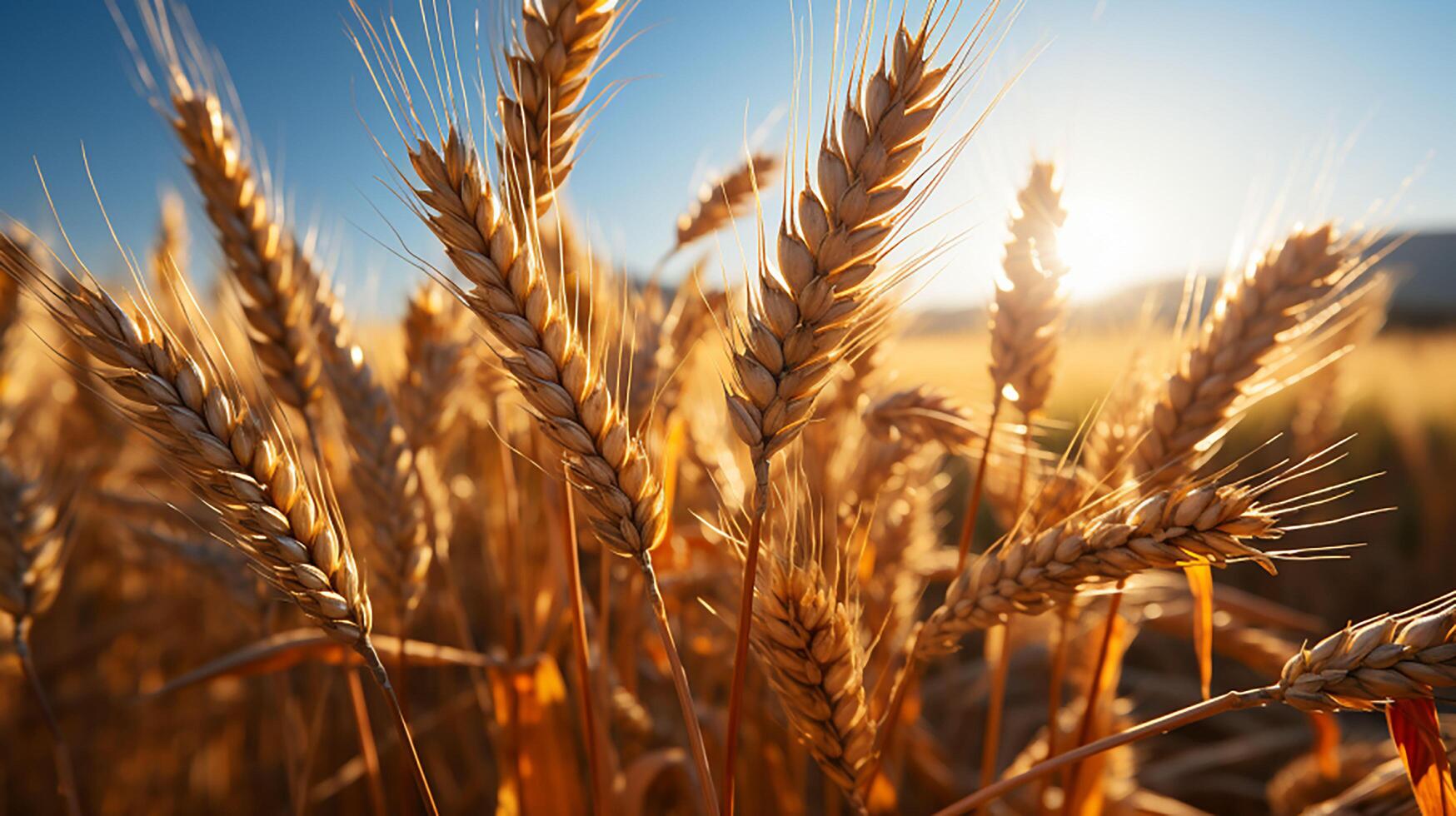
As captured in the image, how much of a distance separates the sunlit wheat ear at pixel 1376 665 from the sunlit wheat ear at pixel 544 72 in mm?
1039

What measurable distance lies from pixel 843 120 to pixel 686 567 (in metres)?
1.55

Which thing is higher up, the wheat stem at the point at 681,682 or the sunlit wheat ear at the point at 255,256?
the sunlit wheat ear at the point at 255,256

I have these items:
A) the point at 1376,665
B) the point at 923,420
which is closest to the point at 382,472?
the point at 923,420

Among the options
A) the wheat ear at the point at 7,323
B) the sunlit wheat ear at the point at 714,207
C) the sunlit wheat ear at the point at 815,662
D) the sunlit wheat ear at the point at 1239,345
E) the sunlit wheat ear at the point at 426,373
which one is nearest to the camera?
the sunlit wheat ear at the point at 815,662

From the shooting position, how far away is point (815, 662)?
95 cm

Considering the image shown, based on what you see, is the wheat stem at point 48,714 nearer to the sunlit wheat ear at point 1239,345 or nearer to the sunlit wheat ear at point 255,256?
the sunlit wheat ear at point 255,256

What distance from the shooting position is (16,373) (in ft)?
7.95

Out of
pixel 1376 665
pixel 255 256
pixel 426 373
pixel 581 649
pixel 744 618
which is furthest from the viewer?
pixel 426 373

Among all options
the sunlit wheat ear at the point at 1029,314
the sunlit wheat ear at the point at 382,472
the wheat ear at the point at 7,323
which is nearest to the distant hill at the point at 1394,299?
the sunlit wheat ear at the point at 1029,314

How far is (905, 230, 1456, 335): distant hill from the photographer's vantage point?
6.09 feet

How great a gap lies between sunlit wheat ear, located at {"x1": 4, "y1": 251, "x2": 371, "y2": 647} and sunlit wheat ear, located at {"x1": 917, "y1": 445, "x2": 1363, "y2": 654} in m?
0.78

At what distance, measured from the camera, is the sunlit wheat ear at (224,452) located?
842 millimetres

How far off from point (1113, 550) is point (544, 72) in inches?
36.1

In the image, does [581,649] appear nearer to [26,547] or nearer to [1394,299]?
[26,547]
